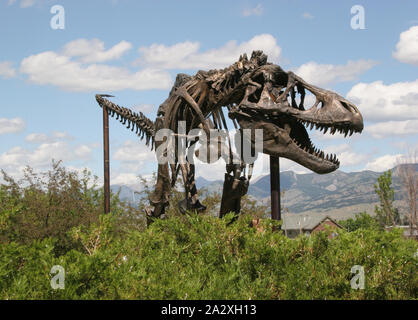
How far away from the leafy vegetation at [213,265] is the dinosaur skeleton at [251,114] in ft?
7.27

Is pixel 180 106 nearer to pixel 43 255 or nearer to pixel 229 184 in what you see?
pixel 229 184

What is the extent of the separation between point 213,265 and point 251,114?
383cm

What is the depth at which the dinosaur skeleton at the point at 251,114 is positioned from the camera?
8.37 metres

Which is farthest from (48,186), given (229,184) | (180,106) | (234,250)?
(234,250)

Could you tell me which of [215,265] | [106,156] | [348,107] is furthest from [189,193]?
[106,156]

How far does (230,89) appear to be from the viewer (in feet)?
33.1

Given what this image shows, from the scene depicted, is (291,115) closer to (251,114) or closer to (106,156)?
(251,114)

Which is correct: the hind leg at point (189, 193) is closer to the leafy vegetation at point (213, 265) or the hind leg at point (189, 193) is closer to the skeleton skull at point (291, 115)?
the skeleton skull at point (291, 115)

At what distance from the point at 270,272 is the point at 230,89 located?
515cm

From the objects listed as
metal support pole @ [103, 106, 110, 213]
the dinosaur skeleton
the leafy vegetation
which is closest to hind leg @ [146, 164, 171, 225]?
the dinosaur skeleton

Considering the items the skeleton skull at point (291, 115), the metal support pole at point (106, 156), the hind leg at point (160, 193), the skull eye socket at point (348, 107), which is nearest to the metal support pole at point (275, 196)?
the skeleton skull at point (291, 115)

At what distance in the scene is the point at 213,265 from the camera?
5.97m
